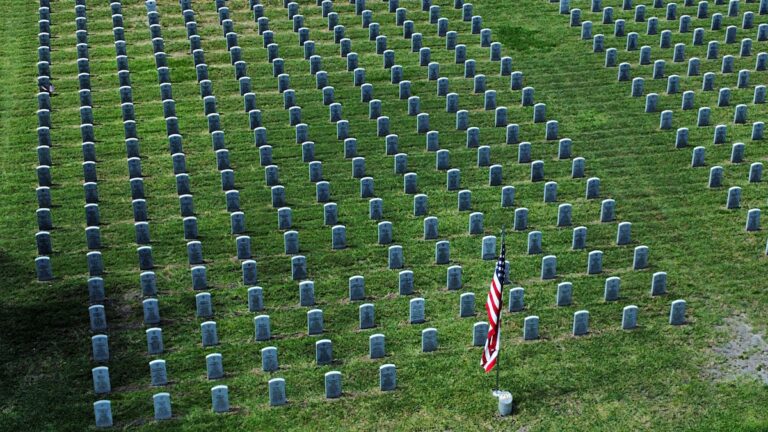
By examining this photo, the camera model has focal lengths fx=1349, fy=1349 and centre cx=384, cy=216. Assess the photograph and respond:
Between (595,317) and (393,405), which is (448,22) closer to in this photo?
(595,317)

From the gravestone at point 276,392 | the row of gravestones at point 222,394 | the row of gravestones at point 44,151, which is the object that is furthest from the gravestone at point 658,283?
the row of gravestones at point 44,151

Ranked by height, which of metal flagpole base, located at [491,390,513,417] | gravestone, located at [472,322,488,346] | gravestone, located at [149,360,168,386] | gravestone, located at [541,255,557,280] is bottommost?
metal flagpole base, located at [491,390,513,417]

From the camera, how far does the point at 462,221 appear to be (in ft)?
94.5

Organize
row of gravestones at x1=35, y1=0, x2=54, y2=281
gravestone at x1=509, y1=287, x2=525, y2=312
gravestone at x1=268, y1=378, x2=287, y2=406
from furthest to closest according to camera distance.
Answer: row of gravestones at x1=35, y1=0, x2=54, y2=281
gravestone at x1=509, y1=287, x2=525, y2=312
gravestone at x1=268, y1=378, x2=287, y2=406

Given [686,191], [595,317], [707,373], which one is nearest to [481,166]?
[686,191]

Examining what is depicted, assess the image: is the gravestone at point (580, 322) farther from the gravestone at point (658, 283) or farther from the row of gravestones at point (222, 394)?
the row of gravestones at point (222, 394)

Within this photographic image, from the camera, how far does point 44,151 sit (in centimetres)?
3112

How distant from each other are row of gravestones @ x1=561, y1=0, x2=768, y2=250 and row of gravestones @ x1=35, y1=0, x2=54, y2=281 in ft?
47.6

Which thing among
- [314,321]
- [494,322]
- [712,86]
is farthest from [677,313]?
[712,86]

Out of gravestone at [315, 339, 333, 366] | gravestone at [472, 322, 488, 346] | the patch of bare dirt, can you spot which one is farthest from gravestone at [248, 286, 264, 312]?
the patch of bare dirt

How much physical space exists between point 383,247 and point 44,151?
8.70m

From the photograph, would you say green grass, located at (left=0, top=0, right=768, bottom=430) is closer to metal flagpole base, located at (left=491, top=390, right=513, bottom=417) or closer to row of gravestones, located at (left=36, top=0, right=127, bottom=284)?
metal flagpole base, located at (left=491, top=390, right=513, bottom=417)

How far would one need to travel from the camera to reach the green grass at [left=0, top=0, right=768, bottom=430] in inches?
915

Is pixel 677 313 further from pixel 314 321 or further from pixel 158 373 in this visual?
pixel 158 373
